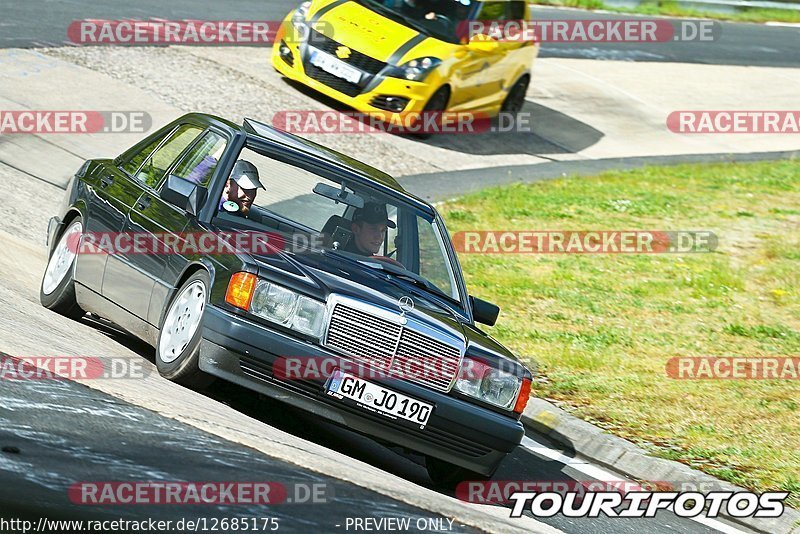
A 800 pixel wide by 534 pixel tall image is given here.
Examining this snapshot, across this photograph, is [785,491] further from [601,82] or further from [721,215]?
[601,82]

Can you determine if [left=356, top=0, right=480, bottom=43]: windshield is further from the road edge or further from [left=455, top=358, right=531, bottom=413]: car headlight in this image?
[left=455, top=358, right=531, bottom=413]: car headlight

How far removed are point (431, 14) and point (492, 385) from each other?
11.5 metres

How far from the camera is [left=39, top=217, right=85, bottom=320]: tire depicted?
8266 mm

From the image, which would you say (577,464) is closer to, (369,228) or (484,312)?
(484,312)

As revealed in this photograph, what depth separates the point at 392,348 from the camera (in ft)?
21.6

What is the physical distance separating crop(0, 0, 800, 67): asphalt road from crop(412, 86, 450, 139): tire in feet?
15.3

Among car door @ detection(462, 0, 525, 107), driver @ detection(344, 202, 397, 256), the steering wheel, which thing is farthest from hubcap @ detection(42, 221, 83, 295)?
car door @ detection(462, 0, 525, 107)

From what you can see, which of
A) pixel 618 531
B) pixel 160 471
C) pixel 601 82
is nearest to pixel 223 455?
pixel 160 471

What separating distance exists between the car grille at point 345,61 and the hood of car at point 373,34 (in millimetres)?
77

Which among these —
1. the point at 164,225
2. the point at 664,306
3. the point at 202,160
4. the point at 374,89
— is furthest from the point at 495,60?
the point at 164,225

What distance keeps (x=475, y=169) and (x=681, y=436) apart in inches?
343

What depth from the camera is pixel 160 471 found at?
208 inches

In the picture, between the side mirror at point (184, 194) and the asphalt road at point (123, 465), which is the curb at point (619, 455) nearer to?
the asphalt road at point (123, 465)

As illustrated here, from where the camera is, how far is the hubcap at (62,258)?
8328 mm
